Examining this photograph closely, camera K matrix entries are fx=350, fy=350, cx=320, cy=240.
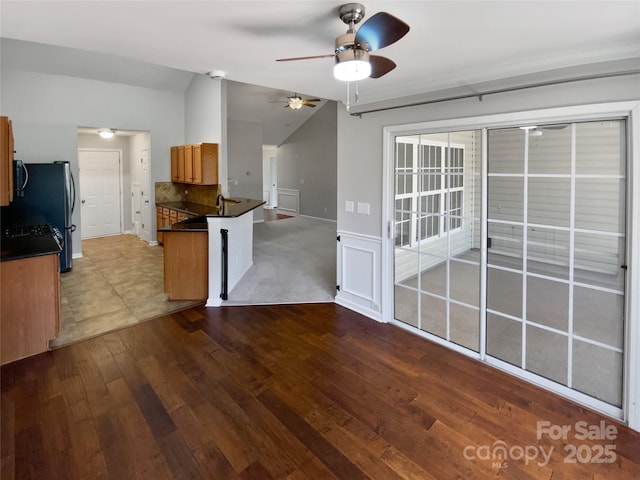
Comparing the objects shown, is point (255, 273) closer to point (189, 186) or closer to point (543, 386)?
point (189, 186)

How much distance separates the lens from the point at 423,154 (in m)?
3.40

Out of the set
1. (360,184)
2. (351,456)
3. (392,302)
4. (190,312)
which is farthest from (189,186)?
(351,456)

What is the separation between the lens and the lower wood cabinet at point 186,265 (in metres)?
4.27

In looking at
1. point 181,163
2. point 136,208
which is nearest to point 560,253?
point 181,163

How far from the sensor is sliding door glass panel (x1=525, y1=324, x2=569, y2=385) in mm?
2625

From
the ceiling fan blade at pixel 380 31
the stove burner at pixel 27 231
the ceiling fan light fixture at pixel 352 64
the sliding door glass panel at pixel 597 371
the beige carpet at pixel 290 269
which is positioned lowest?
the sliding door glass panel at pixel 597 371

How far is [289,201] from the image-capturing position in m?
12.3

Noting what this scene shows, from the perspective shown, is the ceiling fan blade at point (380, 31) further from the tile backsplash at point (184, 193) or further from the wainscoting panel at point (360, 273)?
the tile backsplash at point (184, 193)

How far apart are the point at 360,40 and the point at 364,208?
2272 millimetres

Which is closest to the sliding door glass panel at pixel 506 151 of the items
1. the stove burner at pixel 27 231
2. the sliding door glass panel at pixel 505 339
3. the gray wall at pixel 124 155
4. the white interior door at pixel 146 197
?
the sliding door glass panel at pixel 505 339

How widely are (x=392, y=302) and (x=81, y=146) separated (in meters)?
7.76

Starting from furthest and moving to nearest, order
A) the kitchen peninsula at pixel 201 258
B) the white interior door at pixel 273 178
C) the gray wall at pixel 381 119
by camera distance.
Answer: the white interior door at pixel 273 178 → the kitchen peninsula at pixel 201 258 → the gray wall at pixel 381 119

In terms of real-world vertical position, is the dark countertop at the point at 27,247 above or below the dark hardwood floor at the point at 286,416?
above

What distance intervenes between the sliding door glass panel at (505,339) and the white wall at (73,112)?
687cm
